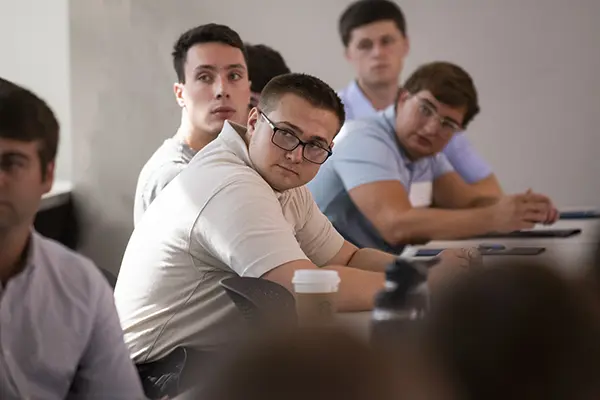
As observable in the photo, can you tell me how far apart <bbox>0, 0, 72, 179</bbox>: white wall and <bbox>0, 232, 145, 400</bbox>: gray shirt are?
192 cm

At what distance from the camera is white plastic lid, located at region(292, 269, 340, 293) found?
170cm

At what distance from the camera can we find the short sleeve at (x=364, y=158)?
9.53 ft

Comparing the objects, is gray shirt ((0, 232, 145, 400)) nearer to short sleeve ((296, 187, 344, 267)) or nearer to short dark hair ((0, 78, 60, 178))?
short dark hair ((0, 78, 60, 178))

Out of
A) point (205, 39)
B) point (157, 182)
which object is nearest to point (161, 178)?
point (157, 182)

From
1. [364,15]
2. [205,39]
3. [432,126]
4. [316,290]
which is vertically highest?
[364,15]

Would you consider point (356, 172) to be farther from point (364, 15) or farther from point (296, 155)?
point (296, 155)

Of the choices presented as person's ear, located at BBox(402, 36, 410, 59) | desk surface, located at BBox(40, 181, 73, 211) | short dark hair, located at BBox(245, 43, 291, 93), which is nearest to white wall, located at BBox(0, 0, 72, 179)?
desk surface, located at BBox(40, 181, 73, 211)

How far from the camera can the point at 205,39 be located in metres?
2.47

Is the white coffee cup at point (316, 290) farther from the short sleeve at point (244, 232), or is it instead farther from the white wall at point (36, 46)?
the white wall at point (36, 46)

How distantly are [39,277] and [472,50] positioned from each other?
105 inches

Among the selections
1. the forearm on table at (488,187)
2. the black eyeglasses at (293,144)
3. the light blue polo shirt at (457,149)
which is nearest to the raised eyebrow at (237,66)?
the black eyeglasses at (293,144)

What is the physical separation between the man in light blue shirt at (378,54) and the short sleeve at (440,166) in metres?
0.10

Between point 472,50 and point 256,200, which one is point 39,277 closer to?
point 256,200

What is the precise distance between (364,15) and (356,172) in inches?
31.6
